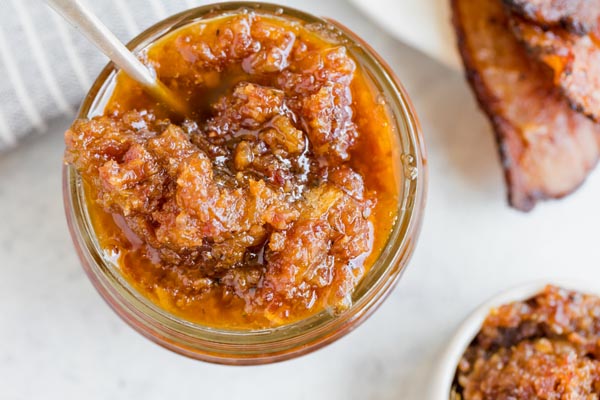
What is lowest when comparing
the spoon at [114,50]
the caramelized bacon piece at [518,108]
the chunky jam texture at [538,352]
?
the chunky jam texture at [538,352]

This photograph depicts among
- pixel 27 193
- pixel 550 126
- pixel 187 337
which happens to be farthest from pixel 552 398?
pixel 27 193

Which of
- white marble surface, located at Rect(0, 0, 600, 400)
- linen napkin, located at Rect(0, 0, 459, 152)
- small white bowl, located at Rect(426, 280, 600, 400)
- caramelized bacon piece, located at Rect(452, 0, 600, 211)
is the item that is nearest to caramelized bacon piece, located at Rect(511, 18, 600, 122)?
caramelized bacon piece, located at Rect(452, 0, 600, 211)

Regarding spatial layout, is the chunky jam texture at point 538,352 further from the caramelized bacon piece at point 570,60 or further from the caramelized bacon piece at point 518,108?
the caramelized bacon piece at point 570,60

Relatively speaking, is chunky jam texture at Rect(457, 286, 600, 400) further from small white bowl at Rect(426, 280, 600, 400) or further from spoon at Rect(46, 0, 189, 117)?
spoon at Rect(46, 0, 189, 117)

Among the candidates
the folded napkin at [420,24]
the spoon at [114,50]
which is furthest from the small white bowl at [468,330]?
the spoon at [114,50]

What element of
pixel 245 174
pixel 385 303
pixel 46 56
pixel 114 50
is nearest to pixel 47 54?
pixel 46 56

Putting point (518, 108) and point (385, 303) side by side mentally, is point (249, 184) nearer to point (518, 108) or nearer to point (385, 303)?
point (385, 303)
